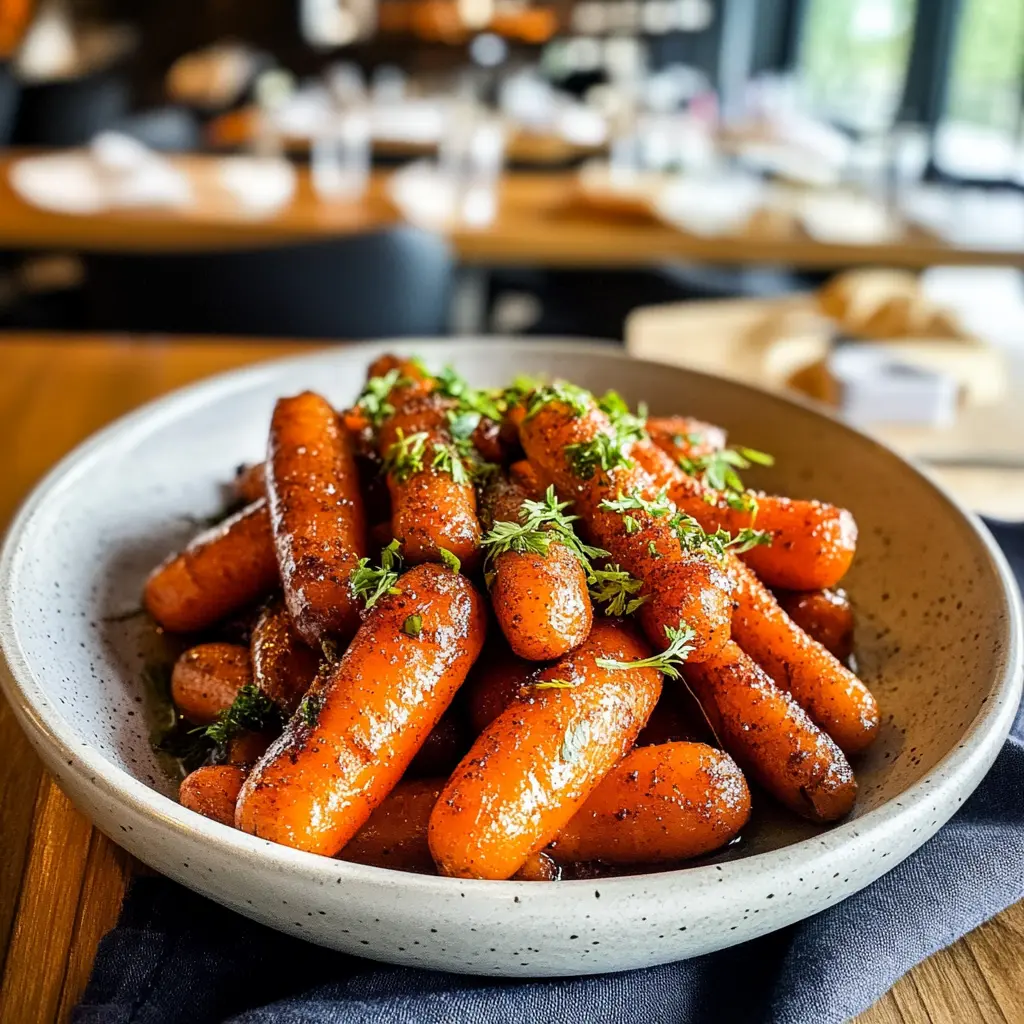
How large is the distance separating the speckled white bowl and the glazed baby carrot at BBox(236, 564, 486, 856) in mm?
54

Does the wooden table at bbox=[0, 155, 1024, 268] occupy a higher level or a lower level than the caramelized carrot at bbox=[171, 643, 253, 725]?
lower

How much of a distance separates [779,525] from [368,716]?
513 millimetres

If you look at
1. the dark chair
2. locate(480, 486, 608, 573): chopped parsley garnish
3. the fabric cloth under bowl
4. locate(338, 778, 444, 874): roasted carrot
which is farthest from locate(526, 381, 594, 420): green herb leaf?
the dark chair

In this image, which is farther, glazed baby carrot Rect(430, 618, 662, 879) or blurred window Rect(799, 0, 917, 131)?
blurred window Rect(799, 0, 917, 131)

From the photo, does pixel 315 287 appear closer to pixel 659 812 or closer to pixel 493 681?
pixel 493 681

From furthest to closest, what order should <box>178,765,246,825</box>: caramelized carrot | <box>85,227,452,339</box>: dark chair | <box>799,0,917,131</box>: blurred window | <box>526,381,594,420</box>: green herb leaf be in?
<box>799,0,917,131</box>: blurred window, <box>85,227,452,339</box>: dark chair, <box>526,381,594,420</box>: green herb leaf, <box>178,765,246,825</box>: caramelized carrot

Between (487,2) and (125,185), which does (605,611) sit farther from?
(487,2)

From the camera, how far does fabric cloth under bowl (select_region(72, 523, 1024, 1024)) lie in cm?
81

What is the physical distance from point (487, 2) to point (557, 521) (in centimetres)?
730

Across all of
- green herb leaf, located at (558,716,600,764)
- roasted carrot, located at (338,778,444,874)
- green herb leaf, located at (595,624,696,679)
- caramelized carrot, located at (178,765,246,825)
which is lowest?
roasted carrot, located at (338,778,444,874)

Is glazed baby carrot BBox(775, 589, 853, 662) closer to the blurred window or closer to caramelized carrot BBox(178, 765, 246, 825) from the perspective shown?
caramelized carrot BBox(178, 765, 246, 825)

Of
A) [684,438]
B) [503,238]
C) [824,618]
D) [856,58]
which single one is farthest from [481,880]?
[856,58]

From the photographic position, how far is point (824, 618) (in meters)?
1.15

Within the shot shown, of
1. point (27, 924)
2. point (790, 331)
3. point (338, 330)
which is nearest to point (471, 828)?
point (27, 924)
